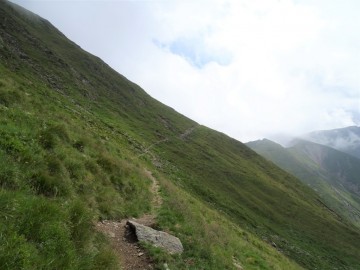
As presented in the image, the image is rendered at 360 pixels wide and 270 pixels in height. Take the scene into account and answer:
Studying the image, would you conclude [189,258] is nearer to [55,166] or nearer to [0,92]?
[55,166]

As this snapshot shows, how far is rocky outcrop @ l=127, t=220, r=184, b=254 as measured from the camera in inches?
550

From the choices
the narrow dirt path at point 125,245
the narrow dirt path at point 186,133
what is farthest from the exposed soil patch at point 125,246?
the narrow dirt path at point 186,133

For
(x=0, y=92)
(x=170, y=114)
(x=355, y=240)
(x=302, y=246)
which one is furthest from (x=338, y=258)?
(x=170, y=114)

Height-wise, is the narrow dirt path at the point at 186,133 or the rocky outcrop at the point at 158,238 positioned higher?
the narrow dirt path at the point at 186,133

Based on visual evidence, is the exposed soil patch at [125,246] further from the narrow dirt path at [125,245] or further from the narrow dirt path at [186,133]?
the narrow dirt path at [186,133]

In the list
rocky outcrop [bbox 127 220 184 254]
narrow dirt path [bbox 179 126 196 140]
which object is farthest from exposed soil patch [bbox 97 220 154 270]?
narrow dirt path [bbox 179 126 196 140]

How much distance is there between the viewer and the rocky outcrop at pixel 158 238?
550 inches

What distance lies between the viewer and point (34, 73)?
237ft

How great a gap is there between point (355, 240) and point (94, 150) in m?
82.1

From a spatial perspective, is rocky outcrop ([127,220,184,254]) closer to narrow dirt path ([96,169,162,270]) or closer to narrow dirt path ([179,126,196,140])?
narrow dirt path ([96,169,162,270])

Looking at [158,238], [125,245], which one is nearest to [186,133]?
[158,238]

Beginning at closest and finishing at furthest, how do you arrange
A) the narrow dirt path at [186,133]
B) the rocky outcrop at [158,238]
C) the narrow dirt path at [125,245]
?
1. the narrow dirt path at [125,245]
2. the rocky outcrop at [158,238]
3. the narrow dirt path at [186,133]

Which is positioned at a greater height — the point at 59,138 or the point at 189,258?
the point at 59,138

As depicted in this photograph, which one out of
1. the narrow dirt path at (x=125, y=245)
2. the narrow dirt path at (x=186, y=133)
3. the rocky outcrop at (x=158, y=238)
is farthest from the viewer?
the narrow dirt path at (x=186, y=133)
